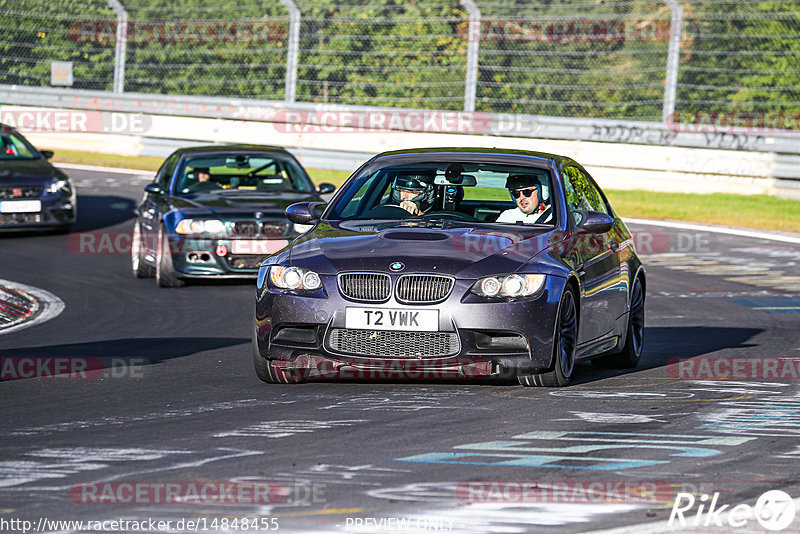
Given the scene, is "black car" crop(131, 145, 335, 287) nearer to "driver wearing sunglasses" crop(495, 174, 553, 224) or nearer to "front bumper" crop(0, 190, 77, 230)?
"front bumper" crop(0, 190, 77, 230)

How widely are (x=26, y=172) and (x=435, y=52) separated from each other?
948 centimetres

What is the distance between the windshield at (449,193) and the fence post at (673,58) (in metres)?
15.2

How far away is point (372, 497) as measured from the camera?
593 cm

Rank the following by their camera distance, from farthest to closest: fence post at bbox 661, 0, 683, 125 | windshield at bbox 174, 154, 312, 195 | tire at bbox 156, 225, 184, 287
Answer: fence post at bbox 661, 0, 683, 125, windshield at bbox 174, 154, 312, 195, tire at bbox 156, 225, 184, 287

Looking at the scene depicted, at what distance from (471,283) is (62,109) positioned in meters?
23.2

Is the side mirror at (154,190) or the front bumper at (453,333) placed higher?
the front bumper at (453,333)

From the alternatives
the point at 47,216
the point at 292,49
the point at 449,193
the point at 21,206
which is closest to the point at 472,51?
the point at 292,49

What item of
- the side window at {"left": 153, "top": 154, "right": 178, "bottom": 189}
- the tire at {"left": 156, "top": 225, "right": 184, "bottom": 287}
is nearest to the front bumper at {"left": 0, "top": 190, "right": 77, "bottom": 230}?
the side window at {"left": 153, "top": 154, "right": 178, "bottom": 189}

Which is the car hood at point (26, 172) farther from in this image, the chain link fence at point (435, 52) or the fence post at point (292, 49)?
the chain link fence at point (435, 52)

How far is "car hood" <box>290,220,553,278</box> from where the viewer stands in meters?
8.52

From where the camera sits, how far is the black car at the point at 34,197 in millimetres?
18672

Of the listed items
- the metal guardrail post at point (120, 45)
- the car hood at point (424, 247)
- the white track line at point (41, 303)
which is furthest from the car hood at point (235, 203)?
the metal guardrail post at point (120, 45)

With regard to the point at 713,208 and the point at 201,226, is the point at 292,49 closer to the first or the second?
the point at 713,208

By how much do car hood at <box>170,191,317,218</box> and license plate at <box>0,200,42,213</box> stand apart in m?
3.95
